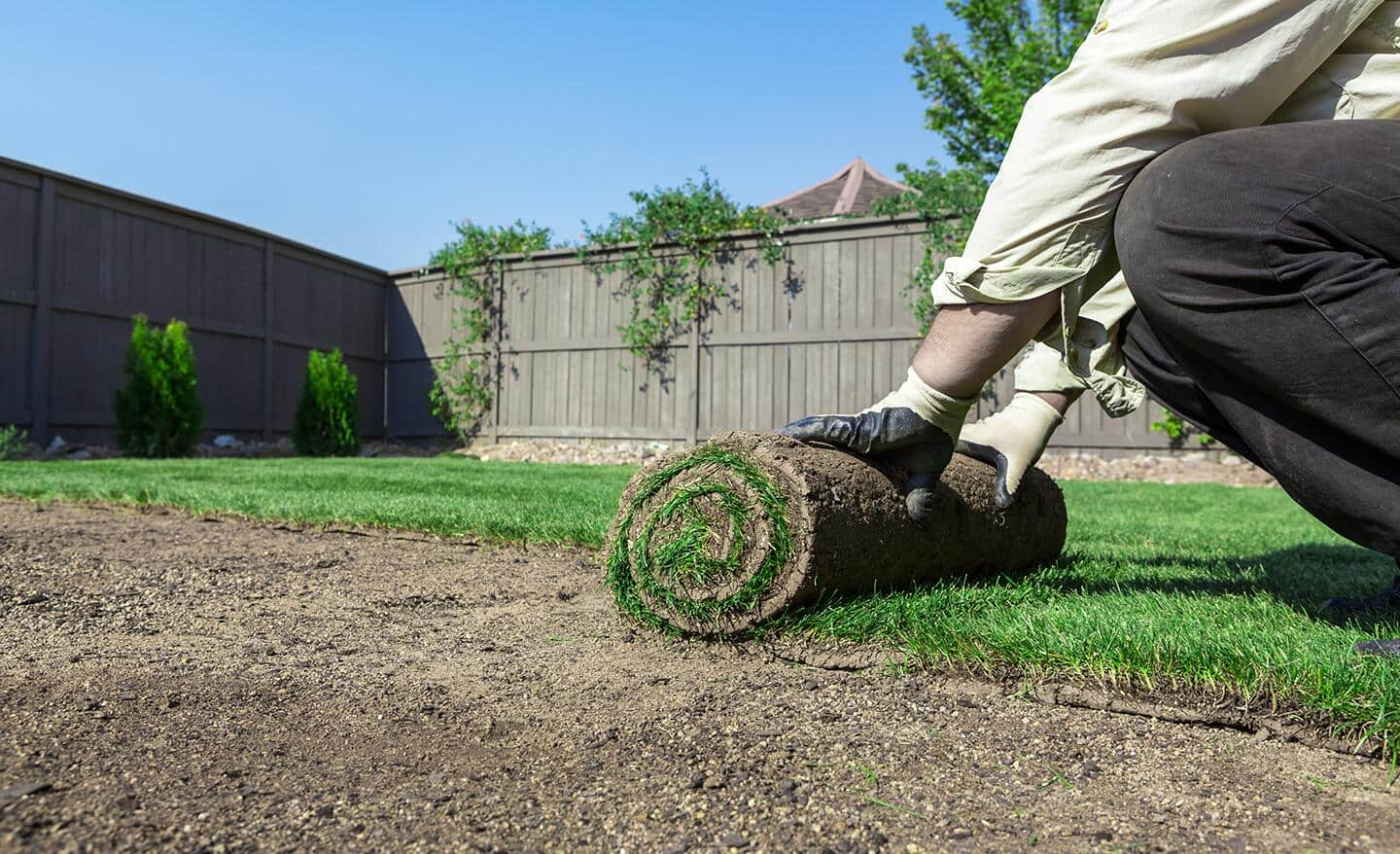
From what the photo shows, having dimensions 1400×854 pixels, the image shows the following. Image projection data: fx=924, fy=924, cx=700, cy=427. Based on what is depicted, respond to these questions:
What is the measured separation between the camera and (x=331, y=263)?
12672 millimetres

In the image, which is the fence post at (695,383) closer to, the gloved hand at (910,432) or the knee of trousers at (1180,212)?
the gloved hand at (910,432)

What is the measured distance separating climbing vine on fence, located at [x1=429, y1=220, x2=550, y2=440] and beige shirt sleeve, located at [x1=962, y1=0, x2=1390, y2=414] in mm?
10815

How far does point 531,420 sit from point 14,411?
5379mm

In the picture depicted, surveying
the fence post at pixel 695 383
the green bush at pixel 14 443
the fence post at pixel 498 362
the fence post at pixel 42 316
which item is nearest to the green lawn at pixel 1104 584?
the green bush at pixel 14 443

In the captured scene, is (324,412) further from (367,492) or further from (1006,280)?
(1006,280)

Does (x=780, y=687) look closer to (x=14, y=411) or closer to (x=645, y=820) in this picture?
(x=645, y=820)

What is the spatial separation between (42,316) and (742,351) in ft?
24.0

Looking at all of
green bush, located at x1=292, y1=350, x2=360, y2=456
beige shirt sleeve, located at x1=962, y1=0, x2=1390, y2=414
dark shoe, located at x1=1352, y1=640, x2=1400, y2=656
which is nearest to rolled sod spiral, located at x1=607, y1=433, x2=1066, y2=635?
beige shirt sleeve, located at x1=962, y1=0, x2=1390, y2=414

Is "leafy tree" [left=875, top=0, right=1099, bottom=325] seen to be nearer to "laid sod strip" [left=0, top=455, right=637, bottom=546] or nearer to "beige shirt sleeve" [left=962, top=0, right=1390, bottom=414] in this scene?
"laid sod strip" [left=0, top=455, right=637, bottom=546]

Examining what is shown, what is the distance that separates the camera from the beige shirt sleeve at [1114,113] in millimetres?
1565

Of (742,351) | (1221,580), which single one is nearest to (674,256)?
(742,351)

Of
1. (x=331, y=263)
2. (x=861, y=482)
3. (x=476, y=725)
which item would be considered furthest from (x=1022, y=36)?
(x=476, y=725)

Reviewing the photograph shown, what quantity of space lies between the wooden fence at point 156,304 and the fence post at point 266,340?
0.01 meters

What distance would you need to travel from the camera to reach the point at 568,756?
134cm
